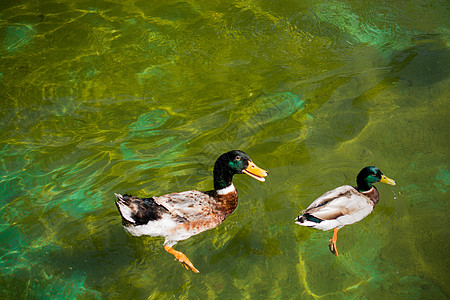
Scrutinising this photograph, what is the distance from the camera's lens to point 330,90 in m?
5.30

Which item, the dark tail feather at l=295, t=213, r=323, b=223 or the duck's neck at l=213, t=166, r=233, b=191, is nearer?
the dark tail feather at l=295, t=213, r=323, b=223

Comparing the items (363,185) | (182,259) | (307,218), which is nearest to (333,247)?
(307,218)

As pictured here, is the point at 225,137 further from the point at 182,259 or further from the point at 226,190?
the point at 182,259

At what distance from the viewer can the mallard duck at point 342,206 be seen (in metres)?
3.66

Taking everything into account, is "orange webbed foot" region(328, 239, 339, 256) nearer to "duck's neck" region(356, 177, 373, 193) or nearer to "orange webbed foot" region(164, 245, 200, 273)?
"duck's neck" region(356, 177, 373, 193)

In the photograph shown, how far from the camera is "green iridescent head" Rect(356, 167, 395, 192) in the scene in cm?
380

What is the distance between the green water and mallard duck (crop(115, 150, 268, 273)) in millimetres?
128

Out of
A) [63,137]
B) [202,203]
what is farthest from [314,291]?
[63,137]

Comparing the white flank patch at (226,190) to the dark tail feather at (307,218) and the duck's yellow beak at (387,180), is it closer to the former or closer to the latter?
the dark tail feather at (307,218)

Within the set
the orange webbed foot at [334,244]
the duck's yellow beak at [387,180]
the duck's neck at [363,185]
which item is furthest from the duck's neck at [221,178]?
the duck's yellow beak at [387,180]

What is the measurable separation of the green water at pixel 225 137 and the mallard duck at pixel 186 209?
0.13 metres

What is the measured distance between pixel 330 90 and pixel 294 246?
8.01 ft

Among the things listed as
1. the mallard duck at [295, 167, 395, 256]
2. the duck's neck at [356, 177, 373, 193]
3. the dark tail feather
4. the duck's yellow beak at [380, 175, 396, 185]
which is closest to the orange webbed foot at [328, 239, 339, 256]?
the mallard duck at [295, 167, 395, 256]

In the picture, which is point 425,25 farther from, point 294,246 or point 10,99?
point 10,99
